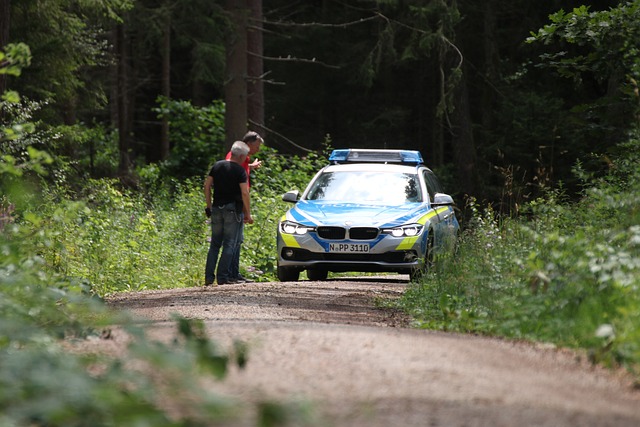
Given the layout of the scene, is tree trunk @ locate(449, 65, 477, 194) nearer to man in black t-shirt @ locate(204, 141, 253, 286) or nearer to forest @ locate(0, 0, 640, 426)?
forest @ locate(0, 0, 640, 426)

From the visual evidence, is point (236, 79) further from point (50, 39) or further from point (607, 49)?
point (607, 49)

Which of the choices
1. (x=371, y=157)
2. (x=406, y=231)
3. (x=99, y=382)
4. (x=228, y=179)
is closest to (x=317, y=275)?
(x=371, y=157)

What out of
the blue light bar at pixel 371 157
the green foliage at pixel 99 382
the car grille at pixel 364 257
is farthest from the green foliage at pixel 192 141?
the green foliage at pixel 99 382

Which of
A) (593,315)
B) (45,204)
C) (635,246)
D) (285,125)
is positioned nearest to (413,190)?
(45,204)

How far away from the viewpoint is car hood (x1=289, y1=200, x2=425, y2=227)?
51.7ft

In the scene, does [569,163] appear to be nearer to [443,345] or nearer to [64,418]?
[443,345]

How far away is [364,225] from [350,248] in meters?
0.35

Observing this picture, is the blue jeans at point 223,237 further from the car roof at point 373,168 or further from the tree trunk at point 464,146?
the tree trunk at point 464,146

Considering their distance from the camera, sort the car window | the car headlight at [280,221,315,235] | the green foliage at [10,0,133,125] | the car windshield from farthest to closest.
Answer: the green foliage at [10,0,133,125], the car window, the car windshield, the car headlight at [280,221,315,235]

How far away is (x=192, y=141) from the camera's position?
101ft

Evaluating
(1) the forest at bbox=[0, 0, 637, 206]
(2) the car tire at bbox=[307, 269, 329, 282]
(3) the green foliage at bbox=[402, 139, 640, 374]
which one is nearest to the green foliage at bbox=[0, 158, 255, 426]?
(3) the green foliage at bbox=[402, 139, 640, 374]

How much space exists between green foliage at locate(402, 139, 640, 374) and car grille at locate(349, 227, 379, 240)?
292 centimetres

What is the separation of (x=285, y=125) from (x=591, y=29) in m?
38.4

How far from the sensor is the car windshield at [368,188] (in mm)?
16719
